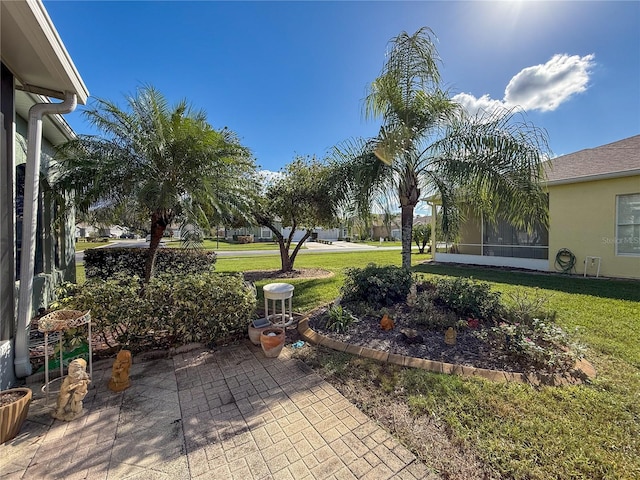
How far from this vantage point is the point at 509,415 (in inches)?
106

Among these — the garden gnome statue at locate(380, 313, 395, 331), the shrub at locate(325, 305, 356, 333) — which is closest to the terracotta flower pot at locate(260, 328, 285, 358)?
the shrub at locate(325, 305, 356, 333)

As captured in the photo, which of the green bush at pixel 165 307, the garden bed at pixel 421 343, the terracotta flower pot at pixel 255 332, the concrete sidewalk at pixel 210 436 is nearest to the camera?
the concrete sidewalk at pixel 210 436

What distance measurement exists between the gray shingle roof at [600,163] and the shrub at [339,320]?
27.9 feet

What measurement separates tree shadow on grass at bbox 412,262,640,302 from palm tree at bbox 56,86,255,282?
9.74 meters

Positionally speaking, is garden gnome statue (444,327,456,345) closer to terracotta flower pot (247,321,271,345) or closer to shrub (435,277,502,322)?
shrub (435,277,502,322)

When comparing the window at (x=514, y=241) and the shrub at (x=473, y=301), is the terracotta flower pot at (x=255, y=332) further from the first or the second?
the window at (x=514, y=241)

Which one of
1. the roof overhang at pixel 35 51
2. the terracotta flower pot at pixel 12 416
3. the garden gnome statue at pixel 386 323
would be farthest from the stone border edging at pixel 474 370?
the roof overhang at pixel 35 51

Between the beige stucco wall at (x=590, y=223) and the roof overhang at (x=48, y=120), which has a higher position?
the roof overhang at (x=48, y=120)

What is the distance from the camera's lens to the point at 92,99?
5.63 meters

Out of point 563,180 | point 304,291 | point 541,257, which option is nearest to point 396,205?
point 304,291

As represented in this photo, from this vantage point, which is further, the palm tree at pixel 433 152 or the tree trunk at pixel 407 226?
the tree trunk at pixel 407 226

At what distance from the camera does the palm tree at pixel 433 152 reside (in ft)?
17.9

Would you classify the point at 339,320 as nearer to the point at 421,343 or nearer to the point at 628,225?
the point at 421,343

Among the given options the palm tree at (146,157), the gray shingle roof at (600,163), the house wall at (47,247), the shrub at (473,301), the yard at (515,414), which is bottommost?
the yard at (515,414)
